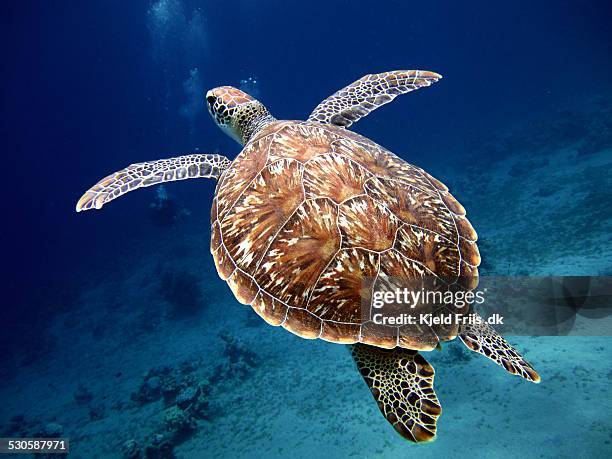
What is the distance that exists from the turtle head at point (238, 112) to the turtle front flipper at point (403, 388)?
3.24 metres

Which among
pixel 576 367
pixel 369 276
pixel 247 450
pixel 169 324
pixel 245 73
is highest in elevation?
pixel 245 73

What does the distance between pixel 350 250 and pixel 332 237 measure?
16 centimetres

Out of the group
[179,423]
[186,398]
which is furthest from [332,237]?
[186,398]

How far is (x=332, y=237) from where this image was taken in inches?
89.5

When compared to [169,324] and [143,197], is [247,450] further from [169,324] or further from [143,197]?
[143,197]

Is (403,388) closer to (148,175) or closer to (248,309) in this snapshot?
(148,175)

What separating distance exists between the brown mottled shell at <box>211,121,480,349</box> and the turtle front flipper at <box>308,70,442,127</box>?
1676 millimetres

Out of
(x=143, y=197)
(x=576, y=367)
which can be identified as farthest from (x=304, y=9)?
(x=576, y=367)

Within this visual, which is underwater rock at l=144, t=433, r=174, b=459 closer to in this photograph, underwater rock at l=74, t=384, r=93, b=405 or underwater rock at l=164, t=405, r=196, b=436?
underwater rock at l=164, t=405, r=196, b=436

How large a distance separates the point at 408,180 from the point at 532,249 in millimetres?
7790

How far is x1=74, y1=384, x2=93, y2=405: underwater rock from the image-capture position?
9.26m

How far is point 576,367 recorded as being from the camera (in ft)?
15.9

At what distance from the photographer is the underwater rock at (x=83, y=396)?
926 centimetres

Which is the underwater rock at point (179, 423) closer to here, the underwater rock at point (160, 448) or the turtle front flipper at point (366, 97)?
the underwater rock at point (160, 448)
